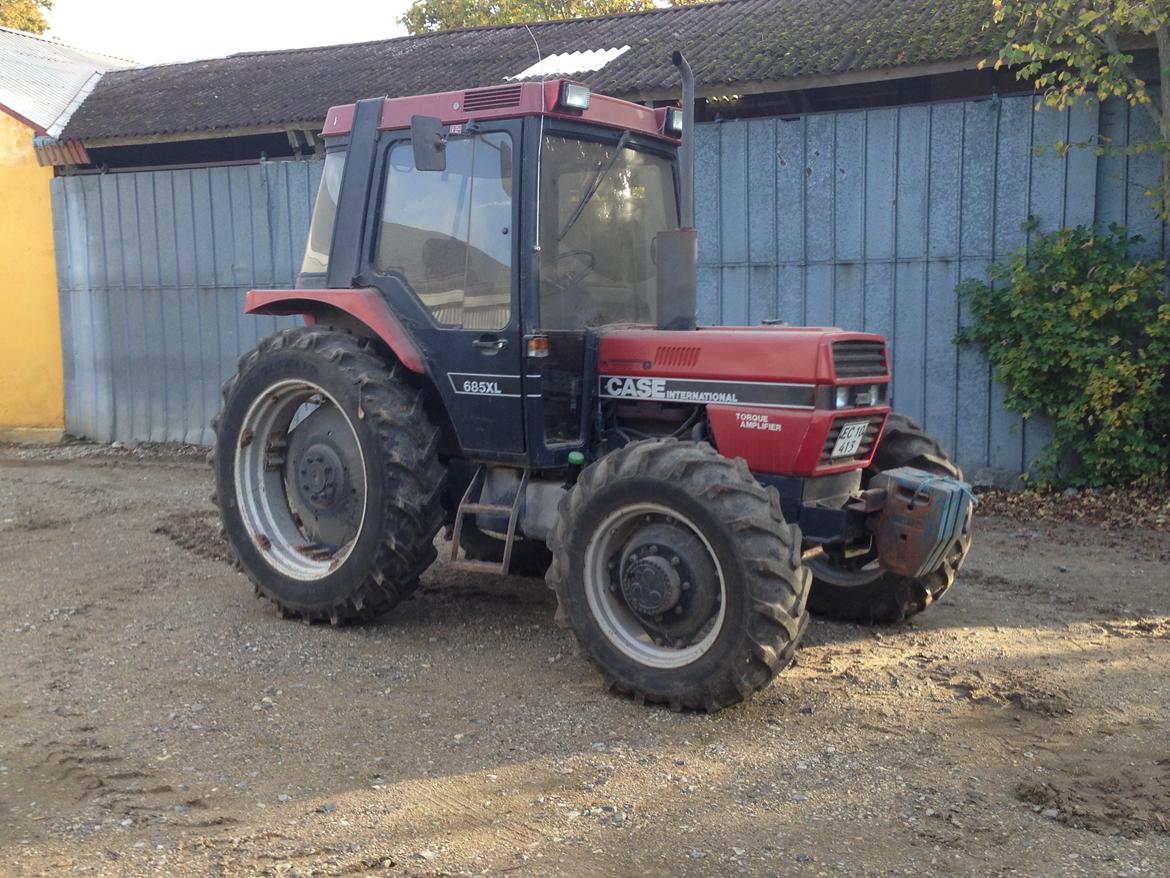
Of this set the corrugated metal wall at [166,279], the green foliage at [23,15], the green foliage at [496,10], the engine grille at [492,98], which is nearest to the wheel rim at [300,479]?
the engine grille at [492,98]

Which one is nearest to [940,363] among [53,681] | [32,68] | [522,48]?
[522,48]

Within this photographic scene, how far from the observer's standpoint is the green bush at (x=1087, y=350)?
8977mm

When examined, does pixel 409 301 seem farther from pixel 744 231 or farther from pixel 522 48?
pixel 522 48

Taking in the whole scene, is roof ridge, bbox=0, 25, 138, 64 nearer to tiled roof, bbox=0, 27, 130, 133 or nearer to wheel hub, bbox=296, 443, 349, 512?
tiled roof, bbox=0, 27, 130, 133

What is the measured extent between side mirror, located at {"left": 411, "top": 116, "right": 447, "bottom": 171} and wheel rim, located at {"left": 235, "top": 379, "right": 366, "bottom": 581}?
1.27m

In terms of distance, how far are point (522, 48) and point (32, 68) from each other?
23.7ft

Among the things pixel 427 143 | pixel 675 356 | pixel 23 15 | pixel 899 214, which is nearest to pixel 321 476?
pixel 427 143

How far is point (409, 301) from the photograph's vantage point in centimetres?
596

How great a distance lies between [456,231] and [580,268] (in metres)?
0.62

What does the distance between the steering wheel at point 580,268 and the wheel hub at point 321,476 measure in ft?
5.02

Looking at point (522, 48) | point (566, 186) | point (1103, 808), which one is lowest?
point (1103, 808)

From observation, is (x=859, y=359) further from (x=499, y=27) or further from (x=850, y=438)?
(x=499, y=27)

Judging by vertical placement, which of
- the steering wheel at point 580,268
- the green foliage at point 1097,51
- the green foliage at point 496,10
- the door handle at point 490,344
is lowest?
the door handle at point 490,344

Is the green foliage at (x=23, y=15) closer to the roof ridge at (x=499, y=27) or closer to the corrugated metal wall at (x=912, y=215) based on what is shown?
the roof ridge at (x=499, y=27)
